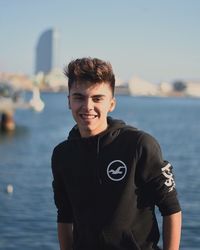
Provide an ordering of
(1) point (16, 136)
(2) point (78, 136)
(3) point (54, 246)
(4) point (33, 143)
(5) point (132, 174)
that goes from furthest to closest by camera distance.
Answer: (1) point (16, 136), (4) point (33, 143), (3) point (54, 246), (2) point (78, 136), (5) point (132, 174)

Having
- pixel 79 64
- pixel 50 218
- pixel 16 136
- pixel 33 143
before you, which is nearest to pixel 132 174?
pixel 79 64

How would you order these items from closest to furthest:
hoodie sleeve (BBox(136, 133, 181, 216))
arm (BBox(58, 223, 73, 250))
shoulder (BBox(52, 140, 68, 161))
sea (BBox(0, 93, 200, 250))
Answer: hoodie sleeve (BBox(136, 133, 181, 216))
shoulder (BBox(52, 140, 68, 161))
arm (BBox(58, 223, 73, 250))
sea (BBox(0, 93, 200, 250))

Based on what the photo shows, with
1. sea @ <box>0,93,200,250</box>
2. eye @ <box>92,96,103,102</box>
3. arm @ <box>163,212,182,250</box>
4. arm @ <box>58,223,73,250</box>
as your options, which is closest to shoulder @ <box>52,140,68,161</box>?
eye @ <box>92,96,103,102</box>

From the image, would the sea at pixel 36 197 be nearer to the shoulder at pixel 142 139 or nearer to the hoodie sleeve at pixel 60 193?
the hoodie sleeve at pixel 60 193

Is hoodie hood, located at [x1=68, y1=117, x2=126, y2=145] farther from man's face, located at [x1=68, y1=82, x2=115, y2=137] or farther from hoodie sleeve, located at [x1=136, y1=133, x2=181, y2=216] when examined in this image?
hoodie sleeve, located at [x1=136, y1=133, x2=181, y2=216]

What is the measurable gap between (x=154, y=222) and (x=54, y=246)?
9152mm

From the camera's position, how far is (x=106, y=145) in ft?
9.71

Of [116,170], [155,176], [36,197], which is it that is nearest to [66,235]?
[116,170]

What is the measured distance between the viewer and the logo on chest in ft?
9.49

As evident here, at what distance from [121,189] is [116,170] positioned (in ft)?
0.37

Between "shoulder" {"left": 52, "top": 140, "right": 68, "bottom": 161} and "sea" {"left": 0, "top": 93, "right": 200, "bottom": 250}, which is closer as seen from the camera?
"shoulder" {"left": 52, "top": 140, "right": 68, "bottom": 161}

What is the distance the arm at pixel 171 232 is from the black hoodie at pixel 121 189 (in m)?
0.04

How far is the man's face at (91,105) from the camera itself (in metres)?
2.95

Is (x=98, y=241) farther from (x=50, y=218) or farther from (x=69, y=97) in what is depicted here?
(x=50, y=218)
